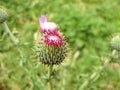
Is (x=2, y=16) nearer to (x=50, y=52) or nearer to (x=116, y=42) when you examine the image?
(x=50, y=52)

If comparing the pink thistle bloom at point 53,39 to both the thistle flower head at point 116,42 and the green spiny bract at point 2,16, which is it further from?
the thistle flower head at point 116,42

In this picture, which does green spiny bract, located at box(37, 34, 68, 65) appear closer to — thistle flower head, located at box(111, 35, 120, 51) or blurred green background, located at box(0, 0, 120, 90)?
thistle flower head, located at box(111, 35, 120, 51)

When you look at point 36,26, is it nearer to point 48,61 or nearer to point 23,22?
point 23,22

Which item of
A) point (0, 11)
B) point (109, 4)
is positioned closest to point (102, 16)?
point (109, 4)

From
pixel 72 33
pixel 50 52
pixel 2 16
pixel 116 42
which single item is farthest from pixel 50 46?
pixel 72 33

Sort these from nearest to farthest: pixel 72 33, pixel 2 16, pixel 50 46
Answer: pixel 50 46 < pixel 2 16 < pixel 72 33
